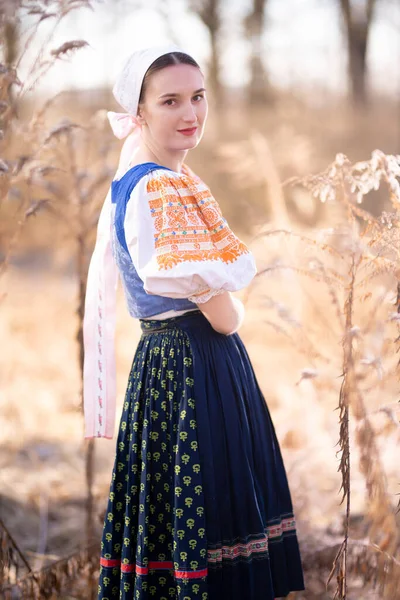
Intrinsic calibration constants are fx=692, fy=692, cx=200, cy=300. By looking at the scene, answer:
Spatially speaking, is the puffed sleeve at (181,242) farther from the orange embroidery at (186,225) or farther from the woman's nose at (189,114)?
the woman's nose at (189,114)

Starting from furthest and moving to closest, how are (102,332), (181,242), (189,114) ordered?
(102,332) → (189,114) → (181,242)

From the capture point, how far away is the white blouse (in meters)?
1.48

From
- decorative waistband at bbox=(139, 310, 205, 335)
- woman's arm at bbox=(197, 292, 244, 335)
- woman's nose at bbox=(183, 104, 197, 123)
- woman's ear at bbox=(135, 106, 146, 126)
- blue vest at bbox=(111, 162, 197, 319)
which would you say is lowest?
woman's arm at bbox=(197, 292, 244, 335)

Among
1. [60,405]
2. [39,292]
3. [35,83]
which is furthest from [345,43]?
[35,83]

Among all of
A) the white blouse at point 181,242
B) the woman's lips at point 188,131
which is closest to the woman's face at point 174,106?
the woman's lips at point 188,131

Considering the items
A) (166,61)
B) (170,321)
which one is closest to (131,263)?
(170,321)

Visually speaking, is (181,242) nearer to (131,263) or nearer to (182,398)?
(131,263)

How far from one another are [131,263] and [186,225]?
0.63 feet

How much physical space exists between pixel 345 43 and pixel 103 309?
12131 millimetres

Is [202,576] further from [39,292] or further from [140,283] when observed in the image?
[39,292]

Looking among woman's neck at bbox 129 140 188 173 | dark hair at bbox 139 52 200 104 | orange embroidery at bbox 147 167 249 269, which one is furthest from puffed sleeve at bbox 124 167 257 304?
dark hair at bbox 139 52 200 104

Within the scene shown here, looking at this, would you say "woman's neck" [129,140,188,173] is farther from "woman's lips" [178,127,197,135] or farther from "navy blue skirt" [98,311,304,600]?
"navy blue skirt" [98,311,304,600]

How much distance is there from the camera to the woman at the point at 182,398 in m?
1.54

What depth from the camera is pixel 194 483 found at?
1.60 m
